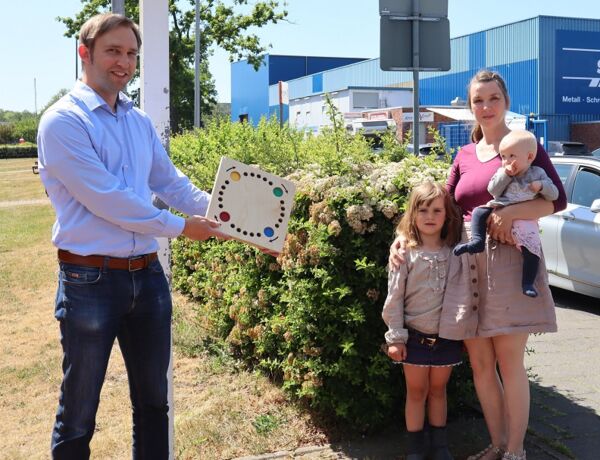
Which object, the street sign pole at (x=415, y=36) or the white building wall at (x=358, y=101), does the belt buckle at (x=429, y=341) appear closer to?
the street sign pole at (x=415, y=36)

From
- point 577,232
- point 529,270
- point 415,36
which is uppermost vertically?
point 415,36

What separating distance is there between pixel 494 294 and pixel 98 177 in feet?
6.09

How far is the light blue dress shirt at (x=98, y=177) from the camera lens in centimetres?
277

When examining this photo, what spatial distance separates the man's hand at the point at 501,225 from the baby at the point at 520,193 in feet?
0.07

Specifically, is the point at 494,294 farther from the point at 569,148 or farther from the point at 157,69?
the point at 569,148

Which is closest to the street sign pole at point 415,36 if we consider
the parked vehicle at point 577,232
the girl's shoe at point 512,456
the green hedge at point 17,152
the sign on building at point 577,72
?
the parked vehicle at point 577,232

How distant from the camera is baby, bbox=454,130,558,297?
3346 millimetres

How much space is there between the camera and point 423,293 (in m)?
3.65

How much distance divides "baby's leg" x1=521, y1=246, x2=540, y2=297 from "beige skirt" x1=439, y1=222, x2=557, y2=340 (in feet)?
0.17

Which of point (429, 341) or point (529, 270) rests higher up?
point (529, 270)

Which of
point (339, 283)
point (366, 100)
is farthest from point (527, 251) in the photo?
point (366, 100)

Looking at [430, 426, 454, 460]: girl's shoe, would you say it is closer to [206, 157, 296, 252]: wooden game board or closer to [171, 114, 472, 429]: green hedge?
[171, 114, 472, 429]: green hedge

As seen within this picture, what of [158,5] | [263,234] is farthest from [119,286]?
[158,5]

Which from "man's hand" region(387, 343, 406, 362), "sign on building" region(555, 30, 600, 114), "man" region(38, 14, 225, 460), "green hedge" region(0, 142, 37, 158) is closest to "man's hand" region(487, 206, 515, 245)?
"man's hand" region(387, 343, 406, 362)
